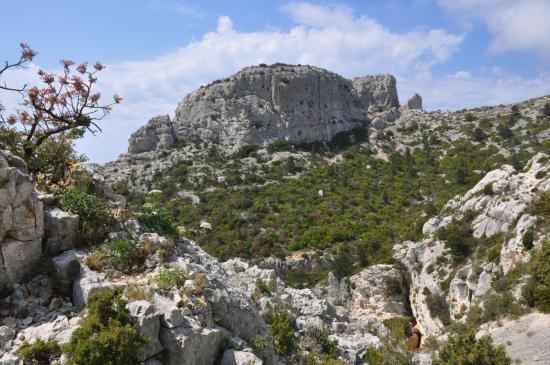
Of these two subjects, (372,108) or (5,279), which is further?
(372,108)

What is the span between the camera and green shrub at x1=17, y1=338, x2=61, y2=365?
23.2 ft

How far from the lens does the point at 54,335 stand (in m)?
7.50

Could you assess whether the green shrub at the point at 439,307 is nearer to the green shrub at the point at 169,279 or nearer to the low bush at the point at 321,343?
the low bush at the point at 321,343

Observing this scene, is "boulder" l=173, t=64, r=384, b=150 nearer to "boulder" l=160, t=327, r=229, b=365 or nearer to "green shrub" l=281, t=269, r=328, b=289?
"green shrub" l=281, t=269, r=328, b=289

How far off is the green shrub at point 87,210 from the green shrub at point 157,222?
1126 mm

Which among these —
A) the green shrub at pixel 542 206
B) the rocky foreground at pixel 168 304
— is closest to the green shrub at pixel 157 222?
the rocky foreground at pixel 168 304

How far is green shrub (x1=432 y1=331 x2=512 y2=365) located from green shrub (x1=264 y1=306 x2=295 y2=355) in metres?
6.72

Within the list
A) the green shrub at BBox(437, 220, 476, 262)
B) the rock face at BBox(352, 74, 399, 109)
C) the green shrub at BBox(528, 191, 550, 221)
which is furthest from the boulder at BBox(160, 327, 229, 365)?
the rock face at BBox(352, 74, 399, 109)

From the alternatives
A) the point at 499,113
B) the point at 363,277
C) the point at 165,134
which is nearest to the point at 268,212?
the point at 363,277

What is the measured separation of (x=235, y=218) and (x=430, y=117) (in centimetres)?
5411

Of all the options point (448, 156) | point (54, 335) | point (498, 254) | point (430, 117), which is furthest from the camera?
point (430, 117)

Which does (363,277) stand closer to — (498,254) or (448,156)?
(498,254)

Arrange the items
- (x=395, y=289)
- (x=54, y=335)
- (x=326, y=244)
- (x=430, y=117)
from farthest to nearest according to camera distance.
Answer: (x=430, y=117), (x=326, y=244), (x=395, y=289), (x=54, y=335)

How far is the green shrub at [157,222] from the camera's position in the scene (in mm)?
11734
